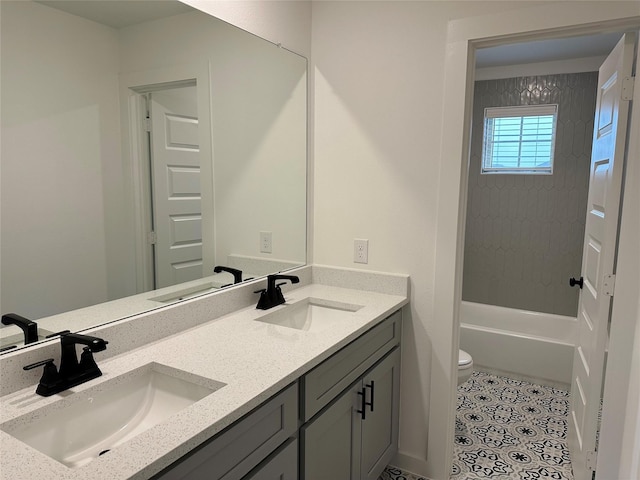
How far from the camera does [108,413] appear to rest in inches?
48.0

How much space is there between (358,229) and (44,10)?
1500 millimetres

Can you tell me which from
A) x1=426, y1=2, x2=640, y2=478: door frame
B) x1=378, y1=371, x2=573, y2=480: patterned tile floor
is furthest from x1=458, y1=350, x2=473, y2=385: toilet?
x1=426, y1=2, x2=640, y2=478: door frame

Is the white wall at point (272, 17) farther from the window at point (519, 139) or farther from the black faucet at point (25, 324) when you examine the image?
the window at point (519, 139)

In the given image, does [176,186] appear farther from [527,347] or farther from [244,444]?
[527,347]

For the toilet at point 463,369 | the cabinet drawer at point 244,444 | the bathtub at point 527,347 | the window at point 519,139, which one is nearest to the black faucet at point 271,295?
the cabinet drawer at point 244,444

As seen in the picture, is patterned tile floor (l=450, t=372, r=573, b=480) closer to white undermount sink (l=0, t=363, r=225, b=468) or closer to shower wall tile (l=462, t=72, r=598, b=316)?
shower wall tile (l=462, t=72, r=598, b=316)

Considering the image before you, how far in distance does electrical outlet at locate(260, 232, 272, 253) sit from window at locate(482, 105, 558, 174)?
262 cm

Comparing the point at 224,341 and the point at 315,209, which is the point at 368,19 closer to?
the point at 315,209

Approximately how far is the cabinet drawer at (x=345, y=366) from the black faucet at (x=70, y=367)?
1.91ft

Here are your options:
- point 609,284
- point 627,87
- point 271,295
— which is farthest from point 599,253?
point 271,295

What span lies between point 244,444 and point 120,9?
51.2 inches

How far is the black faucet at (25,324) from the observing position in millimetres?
1182

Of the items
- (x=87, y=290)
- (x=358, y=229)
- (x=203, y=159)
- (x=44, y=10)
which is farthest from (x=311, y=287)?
(x=44, y=10)

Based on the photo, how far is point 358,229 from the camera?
2.26m
